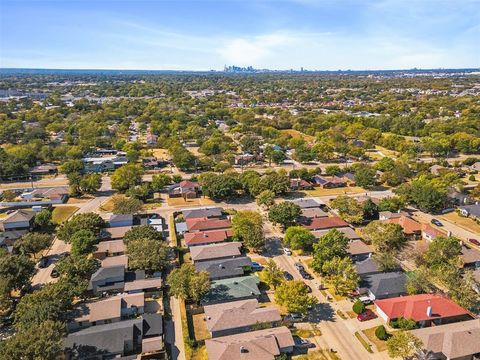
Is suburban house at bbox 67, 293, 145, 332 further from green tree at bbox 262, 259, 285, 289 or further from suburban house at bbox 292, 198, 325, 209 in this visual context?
suburban house at bbox 292, 198, 325, 209

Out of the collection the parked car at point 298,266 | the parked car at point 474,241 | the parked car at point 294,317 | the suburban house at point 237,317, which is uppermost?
the suburban house at point 237,317

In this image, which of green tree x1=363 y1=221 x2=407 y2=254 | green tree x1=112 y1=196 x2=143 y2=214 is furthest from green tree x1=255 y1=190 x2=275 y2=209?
green tree x1=112 y1=196 x2=143 y2=214

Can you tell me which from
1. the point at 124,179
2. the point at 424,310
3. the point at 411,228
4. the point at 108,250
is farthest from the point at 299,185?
the point at 424,310

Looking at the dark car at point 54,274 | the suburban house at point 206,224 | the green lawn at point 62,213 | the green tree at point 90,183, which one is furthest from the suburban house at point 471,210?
the green lawn at point 62,213

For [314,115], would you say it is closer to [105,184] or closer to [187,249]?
[105,184]

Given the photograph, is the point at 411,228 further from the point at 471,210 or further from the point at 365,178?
the point at 365,178

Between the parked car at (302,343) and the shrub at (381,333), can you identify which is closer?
the parked car at (302,343)

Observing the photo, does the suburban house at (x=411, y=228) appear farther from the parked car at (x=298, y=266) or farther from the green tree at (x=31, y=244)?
the green tree at (x=31, y=244)
